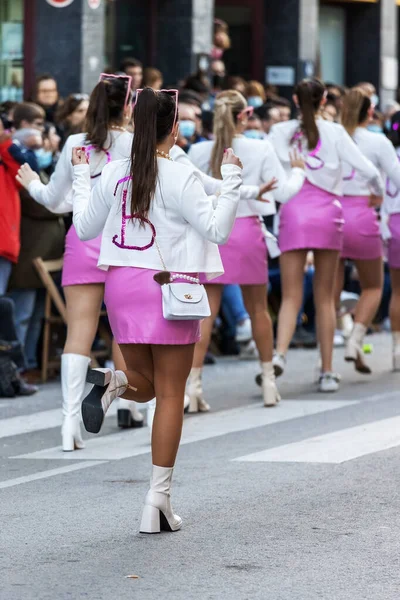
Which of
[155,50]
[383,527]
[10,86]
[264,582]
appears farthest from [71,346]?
[155,50]

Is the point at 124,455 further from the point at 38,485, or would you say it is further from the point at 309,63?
the point at 309,63

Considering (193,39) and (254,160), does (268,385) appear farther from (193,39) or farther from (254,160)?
(193,39)

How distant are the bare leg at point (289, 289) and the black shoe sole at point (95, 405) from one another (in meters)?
4.97

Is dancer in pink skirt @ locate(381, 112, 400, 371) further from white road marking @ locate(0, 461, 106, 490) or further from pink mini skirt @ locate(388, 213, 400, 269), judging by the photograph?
white road marking @ locate(0, 461, 106, 490)

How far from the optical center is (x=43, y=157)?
12.1 m

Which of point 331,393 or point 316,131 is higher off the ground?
point 316,131

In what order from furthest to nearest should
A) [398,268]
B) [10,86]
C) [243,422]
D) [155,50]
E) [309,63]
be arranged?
[309,63], [155,50], [10,86], [398,268], [243,422]

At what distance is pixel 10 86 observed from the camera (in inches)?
720

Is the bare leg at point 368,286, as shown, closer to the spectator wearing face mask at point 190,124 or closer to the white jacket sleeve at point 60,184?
the spectator wearing face mask at point 190,124

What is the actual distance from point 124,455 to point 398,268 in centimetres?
482

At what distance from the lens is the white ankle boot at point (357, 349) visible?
12.3 meters

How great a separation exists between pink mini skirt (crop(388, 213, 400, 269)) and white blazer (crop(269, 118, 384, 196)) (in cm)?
183

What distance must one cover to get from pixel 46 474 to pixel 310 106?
157 inches

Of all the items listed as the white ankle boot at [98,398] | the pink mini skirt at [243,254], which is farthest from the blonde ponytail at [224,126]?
the white ankle boot at [98,398]
